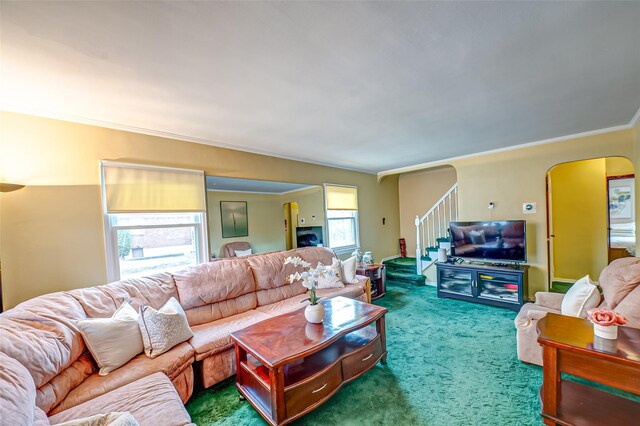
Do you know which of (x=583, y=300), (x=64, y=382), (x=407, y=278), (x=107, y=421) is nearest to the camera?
(x=107, y=421)

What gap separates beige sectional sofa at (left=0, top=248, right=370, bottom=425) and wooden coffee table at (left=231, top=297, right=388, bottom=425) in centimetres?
41

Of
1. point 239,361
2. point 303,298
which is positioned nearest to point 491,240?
point 303,298

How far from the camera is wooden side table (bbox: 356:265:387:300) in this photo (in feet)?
14.3

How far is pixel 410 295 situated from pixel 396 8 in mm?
4277

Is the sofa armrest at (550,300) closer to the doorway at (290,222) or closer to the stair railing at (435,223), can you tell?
the stair railing at (435,223)

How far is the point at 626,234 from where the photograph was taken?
433 centimetres

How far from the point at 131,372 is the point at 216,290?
3.42 feet

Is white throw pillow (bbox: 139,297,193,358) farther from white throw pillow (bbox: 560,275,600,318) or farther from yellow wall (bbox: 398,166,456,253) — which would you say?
yellow wall (bbox: 398,166,456,253)

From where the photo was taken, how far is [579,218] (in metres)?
4.70

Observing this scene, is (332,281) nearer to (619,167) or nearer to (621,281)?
(621,281)

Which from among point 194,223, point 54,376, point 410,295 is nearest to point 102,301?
point 54,376

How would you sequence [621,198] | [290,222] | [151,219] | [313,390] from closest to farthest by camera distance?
[313,390]
[151,219]
[621,198]
[290,222]

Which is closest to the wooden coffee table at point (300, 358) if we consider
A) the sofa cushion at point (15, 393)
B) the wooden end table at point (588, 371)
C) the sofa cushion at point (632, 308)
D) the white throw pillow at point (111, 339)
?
the white throw pillow at point (111, 339)

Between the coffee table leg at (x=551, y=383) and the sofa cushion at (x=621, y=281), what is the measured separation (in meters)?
0.88
